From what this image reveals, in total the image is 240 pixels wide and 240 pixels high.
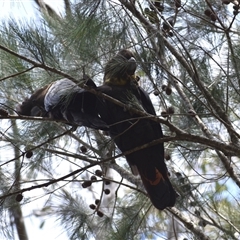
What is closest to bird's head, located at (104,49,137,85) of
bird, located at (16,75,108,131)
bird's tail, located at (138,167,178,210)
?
bird, located at (16,75,108,131)

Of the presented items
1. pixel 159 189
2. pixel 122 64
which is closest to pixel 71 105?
pixel 122 64

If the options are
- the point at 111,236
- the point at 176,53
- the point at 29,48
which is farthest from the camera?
the point at 111,236

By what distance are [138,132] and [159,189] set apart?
0.26 meters

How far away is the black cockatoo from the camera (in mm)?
2414

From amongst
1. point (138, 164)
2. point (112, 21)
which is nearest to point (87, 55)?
point (112, 21)

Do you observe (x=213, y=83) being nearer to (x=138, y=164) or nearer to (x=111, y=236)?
(x=138, y=164)

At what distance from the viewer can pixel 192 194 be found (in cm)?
286

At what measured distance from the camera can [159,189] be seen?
2.51 m

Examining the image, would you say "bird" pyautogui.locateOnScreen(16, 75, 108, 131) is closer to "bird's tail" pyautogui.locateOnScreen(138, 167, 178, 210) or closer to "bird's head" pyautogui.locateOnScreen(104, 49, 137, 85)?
"bird's head" pyautogui.locateOnScreen(104, 49, 137, 85)

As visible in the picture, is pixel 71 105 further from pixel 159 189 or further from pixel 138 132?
pixel 159 189

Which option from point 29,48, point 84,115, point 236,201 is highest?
point 29,48

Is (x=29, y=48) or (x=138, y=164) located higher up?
(x=29, y=48)

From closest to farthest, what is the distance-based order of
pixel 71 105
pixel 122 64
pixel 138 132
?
pixel 122 64 → pixel 71 105 → pixel 138 132

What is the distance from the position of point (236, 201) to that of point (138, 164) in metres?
0.72
